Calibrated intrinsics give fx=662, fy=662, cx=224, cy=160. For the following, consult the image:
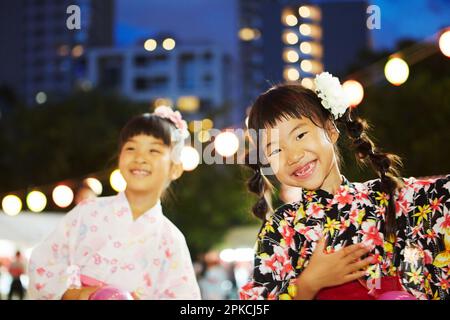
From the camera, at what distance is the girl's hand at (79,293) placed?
2531 mm

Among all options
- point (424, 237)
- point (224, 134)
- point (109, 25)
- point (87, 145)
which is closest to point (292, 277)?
point (424, 237)

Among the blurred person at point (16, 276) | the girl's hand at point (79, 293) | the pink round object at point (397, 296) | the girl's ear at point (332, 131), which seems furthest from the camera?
the blurred person at point (16, 276)

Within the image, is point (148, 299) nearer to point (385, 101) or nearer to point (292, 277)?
point (292, 277)

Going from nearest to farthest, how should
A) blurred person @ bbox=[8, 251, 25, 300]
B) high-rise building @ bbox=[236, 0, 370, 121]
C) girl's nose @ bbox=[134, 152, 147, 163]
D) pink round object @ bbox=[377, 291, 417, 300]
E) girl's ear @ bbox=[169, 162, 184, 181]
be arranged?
pink round object @ bbox=[377, 291, 417, 300] < girl's nose @ bbox=[134, 152, 147, 163] < girl's ear @ bbox=[169, 162, 184, 181] < high-rise building @ bbox=[236, 0, 370, 121] < blurred person @ bbox=[8, 251, 25, 300]

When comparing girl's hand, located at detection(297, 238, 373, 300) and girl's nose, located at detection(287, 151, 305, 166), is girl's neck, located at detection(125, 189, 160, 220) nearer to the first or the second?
girl's nose, located at detection(287, 151, 305, 166)

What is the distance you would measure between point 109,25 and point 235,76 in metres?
4.72

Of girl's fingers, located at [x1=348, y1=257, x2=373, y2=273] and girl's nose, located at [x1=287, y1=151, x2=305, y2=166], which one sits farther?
girl's nose, located at [x1=287, y1=151, x2=305, y2=166]

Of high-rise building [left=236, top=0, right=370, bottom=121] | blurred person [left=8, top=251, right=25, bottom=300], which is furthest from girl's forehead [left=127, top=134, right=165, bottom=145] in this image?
blurred person [left=8, top=251, right=25, bottom=300]

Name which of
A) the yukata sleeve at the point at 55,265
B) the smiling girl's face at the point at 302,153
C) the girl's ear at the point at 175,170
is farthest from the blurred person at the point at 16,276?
the smiling girl's face at the point at 302,153

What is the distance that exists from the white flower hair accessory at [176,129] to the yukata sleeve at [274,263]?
730mm

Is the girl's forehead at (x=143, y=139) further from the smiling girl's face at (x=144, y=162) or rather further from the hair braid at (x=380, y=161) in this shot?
the hair braid at (x=380, y=161)

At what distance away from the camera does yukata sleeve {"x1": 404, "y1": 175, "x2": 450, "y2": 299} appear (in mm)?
2137

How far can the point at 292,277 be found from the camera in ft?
7.12

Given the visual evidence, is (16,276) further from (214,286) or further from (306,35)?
(306,35)
